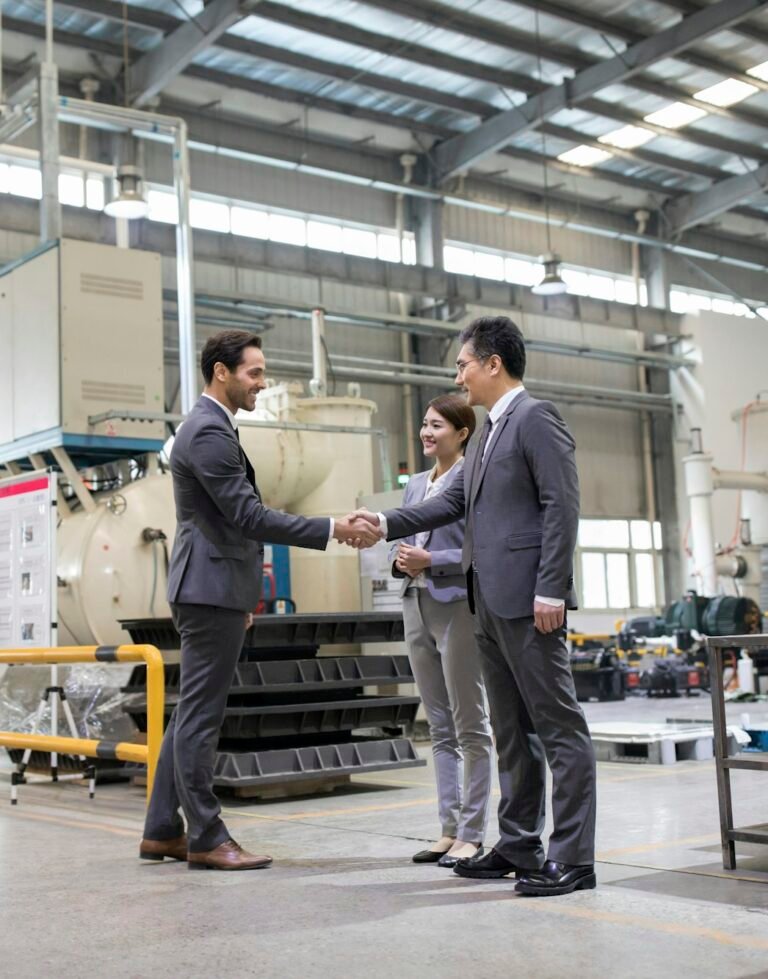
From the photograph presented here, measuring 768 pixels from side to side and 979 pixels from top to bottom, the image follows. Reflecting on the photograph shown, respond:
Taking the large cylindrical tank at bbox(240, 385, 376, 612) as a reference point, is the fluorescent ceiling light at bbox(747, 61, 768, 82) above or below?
above

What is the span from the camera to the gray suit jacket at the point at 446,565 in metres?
4.09

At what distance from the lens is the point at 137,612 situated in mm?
7539

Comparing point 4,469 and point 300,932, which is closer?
point 300,932

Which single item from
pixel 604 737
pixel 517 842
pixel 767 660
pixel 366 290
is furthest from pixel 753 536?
pixel 517 842

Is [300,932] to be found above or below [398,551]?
below

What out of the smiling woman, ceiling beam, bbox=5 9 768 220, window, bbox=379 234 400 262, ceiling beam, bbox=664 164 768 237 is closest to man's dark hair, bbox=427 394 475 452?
the smiling woman

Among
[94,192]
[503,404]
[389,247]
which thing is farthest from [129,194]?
[389,247]

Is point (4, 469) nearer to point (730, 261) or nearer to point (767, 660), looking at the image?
point (767, 660)

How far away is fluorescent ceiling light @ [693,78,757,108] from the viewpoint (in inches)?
681

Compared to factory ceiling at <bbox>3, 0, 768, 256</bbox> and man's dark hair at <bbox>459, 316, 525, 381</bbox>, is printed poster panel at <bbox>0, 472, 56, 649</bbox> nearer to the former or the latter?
man's dark hair at <bbox>459, 316, 525, 381</bbox>

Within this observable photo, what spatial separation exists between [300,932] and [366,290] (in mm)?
16870

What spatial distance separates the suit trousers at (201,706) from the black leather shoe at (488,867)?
866 millimetres

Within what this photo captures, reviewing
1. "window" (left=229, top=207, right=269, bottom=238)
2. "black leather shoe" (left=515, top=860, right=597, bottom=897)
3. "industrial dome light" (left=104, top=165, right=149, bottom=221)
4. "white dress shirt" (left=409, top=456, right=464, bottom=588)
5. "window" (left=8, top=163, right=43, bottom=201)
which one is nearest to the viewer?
"black leather shoe" (left=515, top=860, right=597, bottom=897)

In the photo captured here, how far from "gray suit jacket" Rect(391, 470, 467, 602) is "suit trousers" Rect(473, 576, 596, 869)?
432mm
